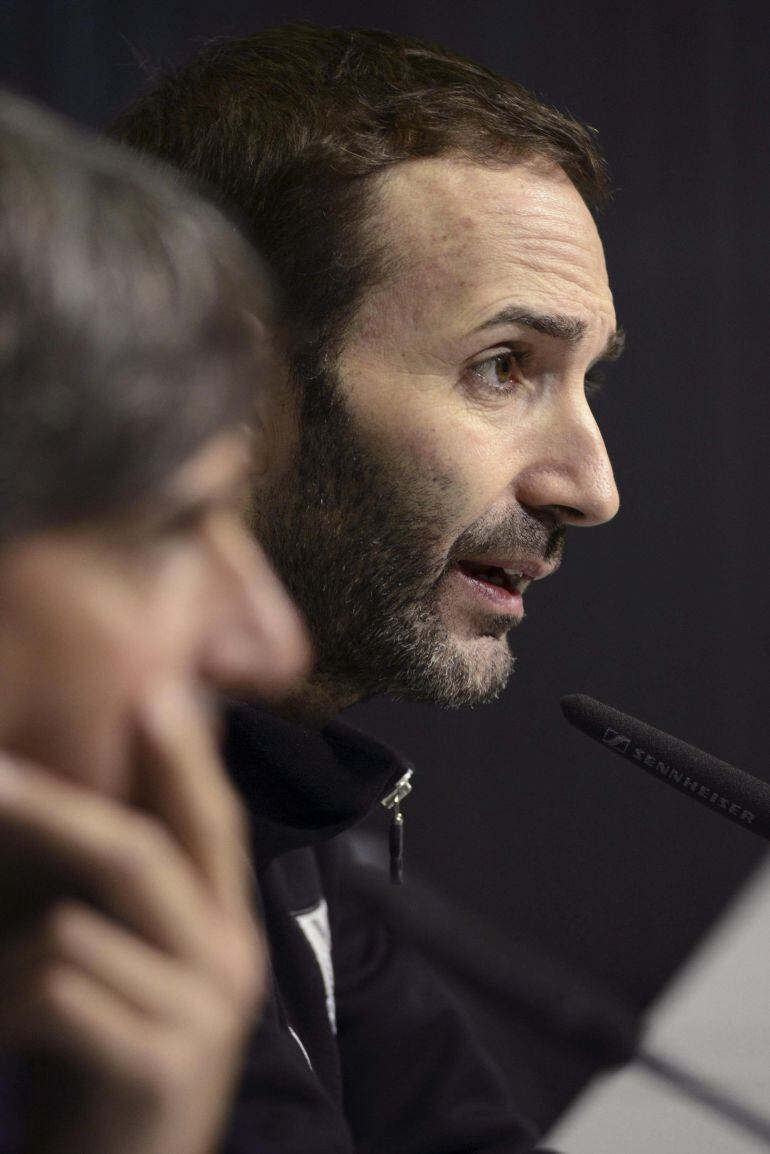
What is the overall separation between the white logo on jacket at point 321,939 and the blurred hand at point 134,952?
1.61 feet

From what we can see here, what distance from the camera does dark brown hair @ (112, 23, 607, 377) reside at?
0.72 m

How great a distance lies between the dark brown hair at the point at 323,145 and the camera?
0.72 meters

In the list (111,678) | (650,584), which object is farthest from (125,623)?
(650,584)

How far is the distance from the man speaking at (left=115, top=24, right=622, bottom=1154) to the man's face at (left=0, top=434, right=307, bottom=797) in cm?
44

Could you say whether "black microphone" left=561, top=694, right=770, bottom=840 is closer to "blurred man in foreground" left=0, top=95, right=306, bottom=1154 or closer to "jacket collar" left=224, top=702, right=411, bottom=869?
"jacket collar" left=224, top=702, right=411, bottom=869

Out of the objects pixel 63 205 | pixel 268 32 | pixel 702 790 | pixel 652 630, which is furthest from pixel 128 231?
pixel 652 630

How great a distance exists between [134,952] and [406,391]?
51 centimetres

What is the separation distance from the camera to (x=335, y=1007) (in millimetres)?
810

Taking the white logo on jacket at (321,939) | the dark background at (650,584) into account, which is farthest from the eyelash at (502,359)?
the dark background at (650,584)

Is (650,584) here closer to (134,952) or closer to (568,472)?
(568,472)

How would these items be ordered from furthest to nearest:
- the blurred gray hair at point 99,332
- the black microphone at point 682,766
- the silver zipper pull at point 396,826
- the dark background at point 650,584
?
the dark background at point 650,584, the silver zipper pull at point 396,826, the black microphone at point 682,766, the blurred gray hair at point 99,332

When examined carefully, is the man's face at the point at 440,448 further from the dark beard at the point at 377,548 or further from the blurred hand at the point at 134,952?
the blurred hand at the point at 134,952

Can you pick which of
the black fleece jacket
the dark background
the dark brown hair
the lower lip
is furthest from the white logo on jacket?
the dark background

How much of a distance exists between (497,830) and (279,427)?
0.92 m
